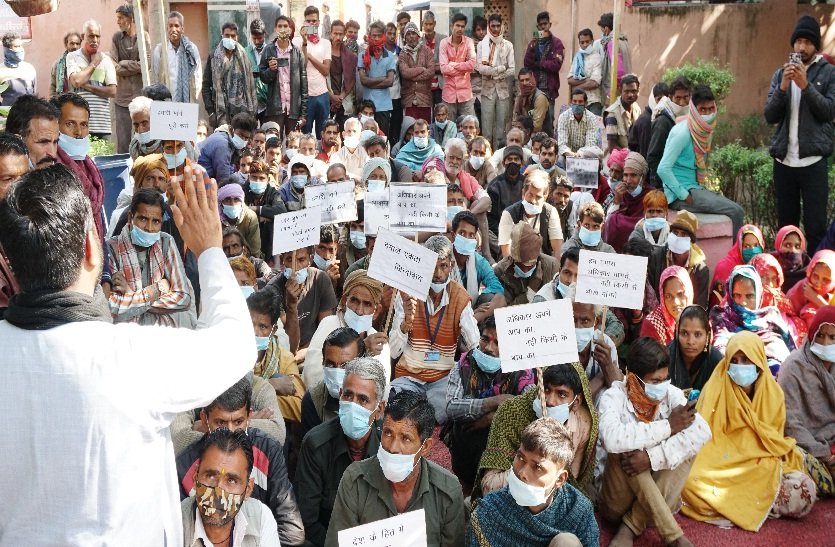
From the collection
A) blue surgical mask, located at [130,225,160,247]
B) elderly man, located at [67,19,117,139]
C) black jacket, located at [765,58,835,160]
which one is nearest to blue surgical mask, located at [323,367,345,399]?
blue surgical mask, located at [130,225,160,247]

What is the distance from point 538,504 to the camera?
4.13 meters

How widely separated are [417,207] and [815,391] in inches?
111

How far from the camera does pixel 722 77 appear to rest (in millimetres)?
12352

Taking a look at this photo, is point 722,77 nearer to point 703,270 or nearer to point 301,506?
point 703,270

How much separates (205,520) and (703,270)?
496 centimetres

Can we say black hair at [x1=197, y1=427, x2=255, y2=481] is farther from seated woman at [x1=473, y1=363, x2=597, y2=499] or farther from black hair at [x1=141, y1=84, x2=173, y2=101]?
black hair at [x1=141, y1=84, x2=173, y2=101]

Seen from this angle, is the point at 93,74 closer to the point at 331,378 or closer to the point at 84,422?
the point at 331,378

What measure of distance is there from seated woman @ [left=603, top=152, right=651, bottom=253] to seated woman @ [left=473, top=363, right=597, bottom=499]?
12.2ft

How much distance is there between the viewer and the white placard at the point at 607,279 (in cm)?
571

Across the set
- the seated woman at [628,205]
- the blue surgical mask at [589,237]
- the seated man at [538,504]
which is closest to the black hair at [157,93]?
the blue surgical mask at [589,237]

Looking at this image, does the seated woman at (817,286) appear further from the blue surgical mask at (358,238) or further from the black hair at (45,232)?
the black hair at (45,232)

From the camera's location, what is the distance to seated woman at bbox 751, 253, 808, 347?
22.8ft

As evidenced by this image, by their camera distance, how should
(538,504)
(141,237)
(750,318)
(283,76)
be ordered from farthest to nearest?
1. (283,76)
2. (750,318)
3. (141,237)
4. (538,504)

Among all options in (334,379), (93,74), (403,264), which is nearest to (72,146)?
(403,264)
